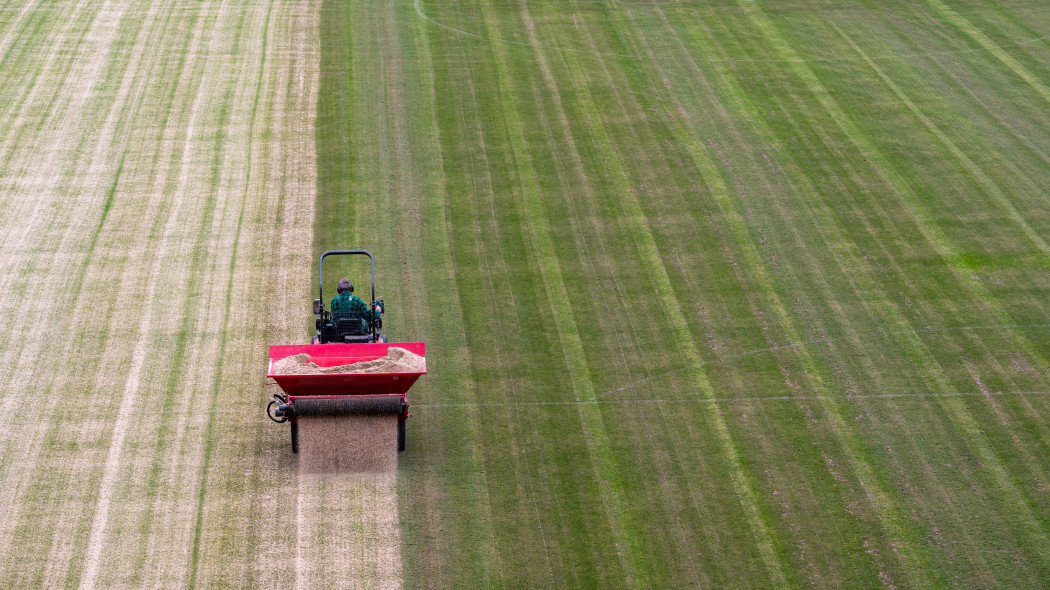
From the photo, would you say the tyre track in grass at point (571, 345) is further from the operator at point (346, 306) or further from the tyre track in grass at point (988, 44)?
the tyre track in grass at point (988, 44)

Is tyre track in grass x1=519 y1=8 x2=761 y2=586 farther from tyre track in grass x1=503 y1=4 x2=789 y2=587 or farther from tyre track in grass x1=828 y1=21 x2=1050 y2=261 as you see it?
tyre track in grass x1=828 y1=21 x2=1050 y2=261

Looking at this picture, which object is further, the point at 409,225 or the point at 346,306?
the point at 409,225

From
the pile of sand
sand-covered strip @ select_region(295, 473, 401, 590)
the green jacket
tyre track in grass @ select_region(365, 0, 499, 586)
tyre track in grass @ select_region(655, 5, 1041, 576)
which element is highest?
the pile of sand

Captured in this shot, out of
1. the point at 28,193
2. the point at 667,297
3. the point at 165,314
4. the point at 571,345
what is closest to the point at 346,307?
the point at 571,345

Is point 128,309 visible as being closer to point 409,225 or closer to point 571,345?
point 409,225

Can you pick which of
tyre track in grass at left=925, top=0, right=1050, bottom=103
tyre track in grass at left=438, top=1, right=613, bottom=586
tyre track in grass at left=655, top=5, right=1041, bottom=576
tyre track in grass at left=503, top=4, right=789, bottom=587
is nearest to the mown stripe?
tyre track in grass at left=438, top=1, right=613, bottom=586

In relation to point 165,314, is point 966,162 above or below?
above

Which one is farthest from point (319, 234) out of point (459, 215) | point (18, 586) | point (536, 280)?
point (18, 586)

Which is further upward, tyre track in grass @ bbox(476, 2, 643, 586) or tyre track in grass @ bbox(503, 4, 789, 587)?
tyre track in grass @ bbox(503, 4, 789, 587)
